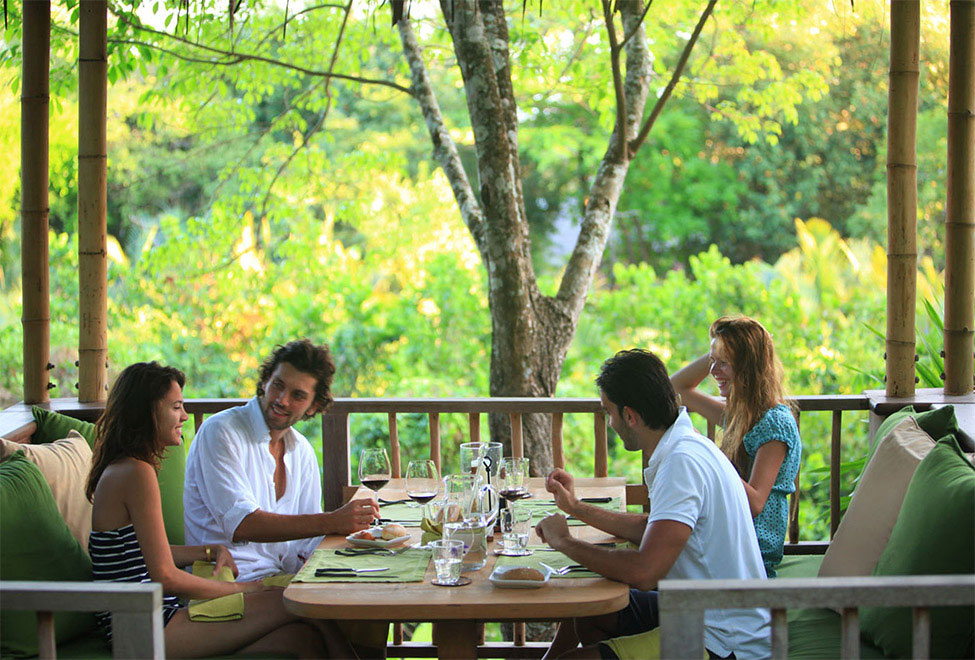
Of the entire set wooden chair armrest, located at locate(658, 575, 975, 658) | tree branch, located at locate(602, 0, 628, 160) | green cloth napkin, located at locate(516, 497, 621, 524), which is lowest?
green cloth napkin, located at locate(516, 497, 621, 524)

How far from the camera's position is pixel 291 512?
3.15 m

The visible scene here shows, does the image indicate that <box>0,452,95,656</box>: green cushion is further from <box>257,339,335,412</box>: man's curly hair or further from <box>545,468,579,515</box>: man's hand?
<box>545,468,579,515</box>: man's hand

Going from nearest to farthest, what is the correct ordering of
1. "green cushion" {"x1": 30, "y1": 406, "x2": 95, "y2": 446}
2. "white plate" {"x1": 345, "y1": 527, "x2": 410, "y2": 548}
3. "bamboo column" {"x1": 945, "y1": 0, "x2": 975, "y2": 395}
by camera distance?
"white plate" {"x1": 345, "y1": 527, "x2": 410, "y2": 548} < "green cushion" {"x1": 30, "y1": 406, "x2": 95, "y2": 446} < "bamboo column" {"x1": 945, "y1": 0, "x2": 975, "y2": 395}

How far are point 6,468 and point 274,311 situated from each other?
26.1 ft

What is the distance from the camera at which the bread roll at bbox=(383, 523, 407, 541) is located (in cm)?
262

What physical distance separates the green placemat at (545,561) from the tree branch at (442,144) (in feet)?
9.80

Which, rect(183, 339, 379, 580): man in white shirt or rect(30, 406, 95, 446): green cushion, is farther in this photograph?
rect(30, 406, 95, 446): green cushion

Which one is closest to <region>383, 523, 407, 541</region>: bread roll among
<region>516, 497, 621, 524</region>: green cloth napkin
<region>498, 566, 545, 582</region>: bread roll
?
<region>516, 497, 621, 524</region>: green cloth napkin

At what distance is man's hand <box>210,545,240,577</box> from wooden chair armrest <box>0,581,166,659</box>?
37.3 inches

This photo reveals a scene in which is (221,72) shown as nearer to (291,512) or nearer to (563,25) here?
(563,25)

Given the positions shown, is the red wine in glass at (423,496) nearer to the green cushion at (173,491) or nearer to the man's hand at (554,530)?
the man's hand at (554,530)

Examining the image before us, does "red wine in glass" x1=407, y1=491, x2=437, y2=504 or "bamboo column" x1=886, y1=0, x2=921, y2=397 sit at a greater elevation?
"bamboo column" x1=886, y1=0, x2=921, y2=397

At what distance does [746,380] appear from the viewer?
9.95ft

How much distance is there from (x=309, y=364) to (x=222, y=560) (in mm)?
634
